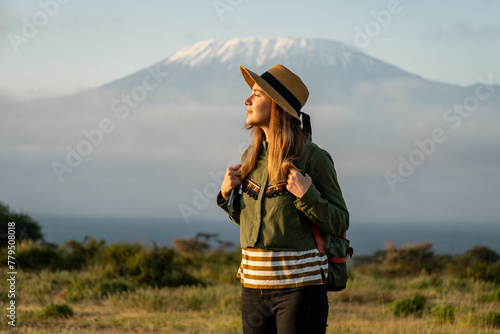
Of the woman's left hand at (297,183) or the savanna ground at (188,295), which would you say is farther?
the savanna ground at (188,295)

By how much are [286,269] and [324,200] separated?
1.15 feet

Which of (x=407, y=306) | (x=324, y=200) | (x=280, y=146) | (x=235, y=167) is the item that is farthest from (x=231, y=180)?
(x=407, y=306)

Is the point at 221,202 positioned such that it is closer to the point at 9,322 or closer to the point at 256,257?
the point at 256,257

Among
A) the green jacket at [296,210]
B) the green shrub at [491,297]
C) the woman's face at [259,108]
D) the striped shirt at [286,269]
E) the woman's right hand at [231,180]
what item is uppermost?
the woman's face at [259,108]

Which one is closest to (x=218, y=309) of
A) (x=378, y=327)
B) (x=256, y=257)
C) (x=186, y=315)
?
(x=186, y=315)

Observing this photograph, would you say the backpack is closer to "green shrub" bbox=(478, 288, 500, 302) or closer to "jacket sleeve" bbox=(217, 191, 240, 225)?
"jacket sleeve" bbox=(217, 191, 240, 225)

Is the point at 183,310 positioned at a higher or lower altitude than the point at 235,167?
lower

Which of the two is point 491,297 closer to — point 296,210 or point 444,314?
point 444,314

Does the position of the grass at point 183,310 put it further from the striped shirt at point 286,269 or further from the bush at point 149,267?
the striped shirt at point 286,269

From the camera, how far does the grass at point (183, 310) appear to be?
20.1 feet

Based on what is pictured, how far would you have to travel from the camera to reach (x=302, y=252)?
2.47m

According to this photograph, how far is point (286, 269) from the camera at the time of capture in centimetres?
246

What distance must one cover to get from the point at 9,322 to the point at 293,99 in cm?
476

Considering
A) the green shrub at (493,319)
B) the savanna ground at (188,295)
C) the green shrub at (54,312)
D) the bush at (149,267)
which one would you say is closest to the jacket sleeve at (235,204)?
the savanna ground at (188,295)
